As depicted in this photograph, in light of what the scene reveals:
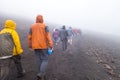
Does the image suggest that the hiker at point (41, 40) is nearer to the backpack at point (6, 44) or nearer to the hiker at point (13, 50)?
the hiker at point (13, 50)

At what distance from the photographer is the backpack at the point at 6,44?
25.5 feet

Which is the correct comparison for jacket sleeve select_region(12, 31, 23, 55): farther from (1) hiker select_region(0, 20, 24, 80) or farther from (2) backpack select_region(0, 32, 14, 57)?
(2) backpack select_region(0, 32, 14, 57)

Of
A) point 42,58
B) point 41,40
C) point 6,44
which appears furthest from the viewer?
point 42,58

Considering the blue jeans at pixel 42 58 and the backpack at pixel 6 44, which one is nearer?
the backpack at pixel 6 44

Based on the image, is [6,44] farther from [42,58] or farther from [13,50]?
[42,58]

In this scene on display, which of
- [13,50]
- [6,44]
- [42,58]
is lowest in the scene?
[42,58]

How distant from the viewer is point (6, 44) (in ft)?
25.6

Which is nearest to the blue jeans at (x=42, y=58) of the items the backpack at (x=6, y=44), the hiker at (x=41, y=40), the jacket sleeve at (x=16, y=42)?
the hiker at (x=41, y=40)

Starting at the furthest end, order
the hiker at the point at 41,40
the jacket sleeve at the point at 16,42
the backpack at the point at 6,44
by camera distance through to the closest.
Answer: the hiker at the point at 41,40 → the jacket sleeve at the point at 16,42 → the backpack at the point at 6,44

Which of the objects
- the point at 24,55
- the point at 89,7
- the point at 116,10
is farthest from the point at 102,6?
the point at 24,55

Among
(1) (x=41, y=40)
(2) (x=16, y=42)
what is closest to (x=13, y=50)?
(2) (x=16, y=42)

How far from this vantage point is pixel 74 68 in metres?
12.3

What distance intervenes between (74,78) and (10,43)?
3.72 meters

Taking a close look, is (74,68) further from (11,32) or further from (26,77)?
(11,32)
